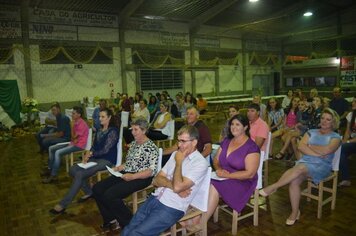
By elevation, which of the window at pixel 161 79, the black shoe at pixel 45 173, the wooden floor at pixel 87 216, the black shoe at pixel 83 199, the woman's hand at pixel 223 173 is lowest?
the wooden floor at pixel 87 216

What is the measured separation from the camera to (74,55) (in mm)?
10000

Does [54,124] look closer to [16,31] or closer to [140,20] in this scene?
[16,31]

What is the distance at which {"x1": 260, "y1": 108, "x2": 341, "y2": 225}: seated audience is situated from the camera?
9.14 ft

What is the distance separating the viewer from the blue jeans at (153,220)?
6.58 ft

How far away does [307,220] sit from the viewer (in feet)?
9.45

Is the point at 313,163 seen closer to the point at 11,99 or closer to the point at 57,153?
the point at 57,153

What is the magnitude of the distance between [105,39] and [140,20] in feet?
5.59

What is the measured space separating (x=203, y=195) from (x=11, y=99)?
8.55m

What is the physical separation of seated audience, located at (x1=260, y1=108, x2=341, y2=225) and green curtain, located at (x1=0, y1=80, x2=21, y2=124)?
846cm

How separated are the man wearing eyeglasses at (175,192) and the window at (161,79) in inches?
381

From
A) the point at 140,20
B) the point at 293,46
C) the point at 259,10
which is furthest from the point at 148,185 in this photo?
the point at 293,46

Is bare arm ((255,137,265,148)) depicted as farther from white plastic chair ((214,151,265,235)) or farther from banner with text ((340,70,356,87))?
banner with text ((340,70,356,87))

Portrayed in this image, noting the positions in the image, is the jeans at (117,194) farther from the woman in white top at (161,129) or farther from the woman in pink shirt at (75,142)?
the woman in white top at (161,129)

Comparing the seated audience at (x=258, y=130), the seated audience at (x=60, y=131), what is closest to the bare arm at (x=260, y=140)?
the seated audience at (x=258, y=130)
